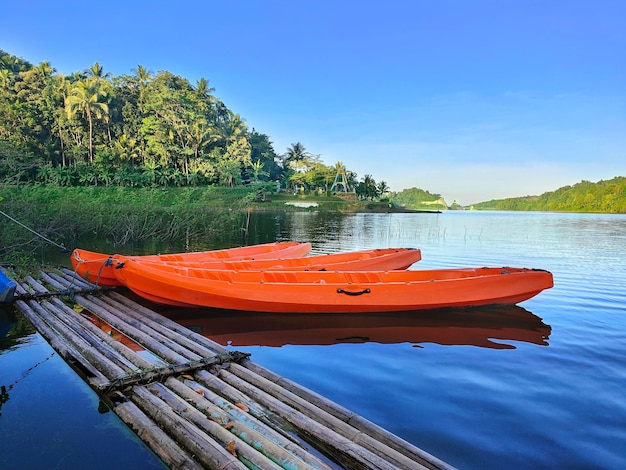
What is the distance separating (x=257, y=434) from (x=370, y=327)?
16.0 ft

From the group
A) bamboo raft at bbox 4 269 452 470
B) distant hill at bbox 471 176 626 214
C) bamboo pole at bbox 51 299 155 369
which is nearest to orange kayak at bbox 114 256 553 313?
bamboo pole at bbox 51 299 155 369

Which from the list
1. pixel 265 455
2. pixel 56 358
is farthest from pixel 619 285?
pixel 56 358

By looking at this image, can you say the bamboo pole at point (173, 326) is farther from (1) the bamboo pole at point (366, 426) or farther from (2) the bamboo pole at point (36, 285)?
(2) the bamboo pole at point (36, 285)

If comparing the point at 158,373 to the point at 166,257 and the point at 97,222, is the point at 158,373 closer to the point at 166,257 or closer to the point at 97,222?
the point at 166,257

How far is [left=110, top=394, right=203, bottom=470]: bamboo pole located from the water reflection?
9.79 feet

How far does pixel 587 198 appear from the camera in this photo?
4636 inches

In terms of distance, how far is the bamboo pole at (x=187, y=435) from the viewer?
2.68m

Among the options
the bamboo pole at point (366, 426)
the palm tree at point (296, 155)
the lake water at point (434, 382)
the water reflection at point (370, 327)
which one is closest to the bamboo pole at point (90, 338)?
the lake water at point (434, 382)

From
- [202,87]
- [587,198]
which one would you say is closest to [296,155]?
[202,87]

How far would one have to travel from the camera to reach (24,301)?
273 inches

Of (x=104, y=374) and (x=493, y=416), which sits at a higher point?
(x=104, y=374)

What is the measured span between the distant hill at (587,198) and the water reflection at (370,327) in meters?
122

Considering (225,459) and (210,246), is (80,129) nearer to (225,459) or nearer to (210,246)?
(210,246)

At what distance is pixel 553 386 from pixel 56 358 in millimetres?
6488
